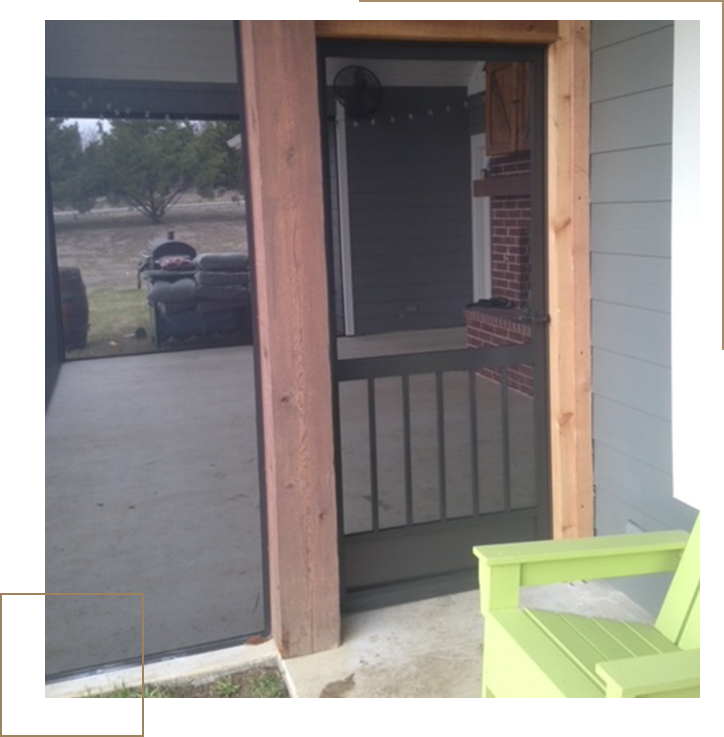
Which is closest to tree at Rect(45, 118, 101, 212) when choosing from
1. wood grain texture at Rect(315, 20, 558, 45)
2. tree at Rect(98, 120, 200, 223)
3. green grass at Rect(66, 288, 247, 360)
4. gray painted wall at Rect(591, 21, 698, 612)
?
tree at Rect(98, 120, 200, 223)

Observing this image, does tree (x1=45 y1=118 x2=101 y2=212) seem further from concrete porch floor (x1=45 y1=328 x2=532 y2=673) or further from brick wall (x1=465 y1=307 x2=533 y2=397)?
brick wall (x1=465 y1=307 x2=533 y2=397)

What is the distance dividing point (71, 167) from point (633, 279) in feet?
29.6

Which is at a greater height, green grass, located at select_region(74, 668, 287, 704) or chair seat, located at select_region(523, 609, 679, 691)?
chair seat, located at select_region(523, 609, 679, 691)

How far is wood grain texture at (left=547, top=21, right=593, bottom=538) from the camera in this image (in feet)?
9.76

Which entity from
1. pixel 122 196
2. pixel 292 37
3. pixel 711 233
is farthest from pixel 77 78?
pixel 711 233

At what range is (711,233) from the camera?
1439 mm

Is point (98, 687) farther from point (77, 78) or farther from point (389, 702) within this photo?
point (77, 78)

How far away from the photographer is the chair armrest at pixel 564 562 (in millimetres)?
2166

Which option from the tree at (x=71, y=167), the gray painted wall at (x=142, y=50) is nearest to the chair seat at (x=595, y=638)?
the gray painted wall at (x=142, y=50)

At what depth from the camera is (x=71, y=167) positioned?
1054 centimetres

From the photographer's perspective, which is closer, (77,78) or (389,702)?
(389,702)

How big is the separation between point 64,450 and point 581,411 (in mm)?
3622

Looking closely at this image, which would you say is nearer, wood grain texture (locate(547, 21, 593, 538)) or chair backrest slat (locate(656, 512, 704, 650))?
chair backrest slat (locate(656, 512, 704, 650))

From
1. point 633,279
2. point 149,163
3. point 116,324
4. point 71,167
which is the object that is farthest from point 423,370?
point 149,163
